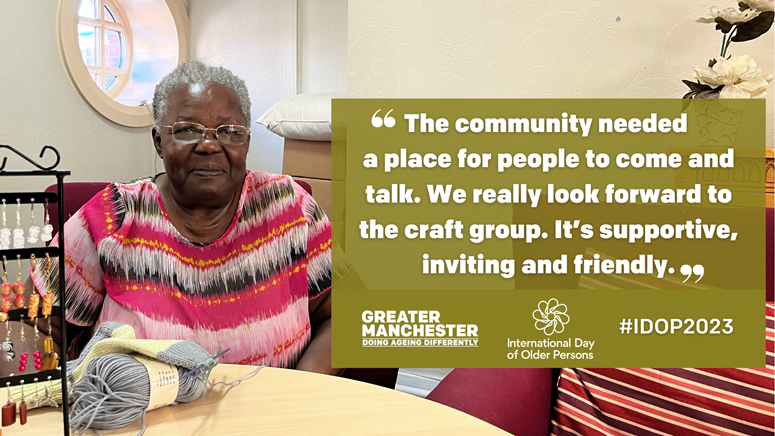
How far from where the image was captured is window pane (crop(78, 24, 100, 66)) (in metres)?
3.17

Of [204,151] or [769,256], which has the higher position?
[204,151]

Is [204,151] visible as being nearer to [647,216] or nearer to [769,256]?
[647,216]

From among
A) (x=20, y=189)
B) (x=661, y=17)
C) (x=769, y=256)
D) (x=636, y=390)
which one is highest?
(x=661, y=17)

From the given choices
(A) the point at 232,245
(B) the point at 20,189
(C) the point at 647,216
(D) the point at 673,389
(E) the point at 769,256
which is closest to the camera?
(D) the point at 673,389

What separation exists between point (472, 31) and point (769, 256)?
1.13 metres

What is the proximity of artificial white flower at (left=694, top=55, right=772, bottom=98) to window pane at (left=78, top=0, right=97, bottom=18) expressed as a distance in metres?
3.15

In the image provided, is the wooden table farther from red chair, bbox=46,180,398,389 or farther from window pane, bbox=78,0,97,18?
window pane, bbox=78,0,97,18

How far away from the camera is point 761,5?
51.6 inches

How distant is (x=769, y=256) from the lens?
1.14 m

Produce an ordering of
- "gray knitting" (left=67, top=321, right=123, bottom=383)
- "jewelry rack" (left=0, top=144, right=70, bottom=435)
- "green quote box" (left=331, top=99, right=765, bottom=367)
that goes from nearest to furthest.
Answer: "jewelry rack" (left=0, top=144, right=70, bottom=435) → "gray knitting" (left=67, top=321, right=123, bottom=383) → "green quote box" (left=331, top=99, right=765, bottom=367)

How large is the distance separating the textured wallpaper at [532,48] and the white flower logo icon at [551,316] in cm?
70

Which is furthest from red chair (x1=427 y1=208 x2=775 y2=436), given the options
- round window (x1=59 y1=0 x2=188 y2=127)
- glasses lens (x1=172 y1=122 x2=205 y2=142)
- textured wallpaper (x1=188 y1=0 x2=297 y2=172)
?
round window (x1=59 y1=0 x2=188 y2=127)

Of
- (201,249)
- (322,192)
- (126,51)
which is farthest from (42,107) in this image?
(201,249)

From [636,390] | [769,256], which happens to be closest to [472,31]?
[769,256]
